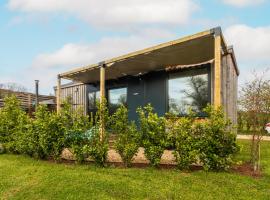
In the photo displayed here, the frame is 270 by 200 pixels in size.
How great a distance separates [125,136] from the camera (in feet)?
20.4

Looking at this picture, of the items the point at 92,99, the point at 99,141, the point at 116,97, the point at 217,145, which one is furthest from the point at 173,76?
the point at 217,145

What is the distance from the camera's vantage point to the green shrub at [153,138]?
19.1 feet

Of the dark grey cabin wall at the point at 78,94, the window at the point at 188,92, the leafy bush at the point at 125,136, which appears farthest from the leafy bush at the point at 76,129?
the dark grey cabin wall at the point at 78,94

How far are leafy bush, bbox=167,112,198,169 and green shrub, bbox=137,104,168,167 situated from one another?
16 centimetres

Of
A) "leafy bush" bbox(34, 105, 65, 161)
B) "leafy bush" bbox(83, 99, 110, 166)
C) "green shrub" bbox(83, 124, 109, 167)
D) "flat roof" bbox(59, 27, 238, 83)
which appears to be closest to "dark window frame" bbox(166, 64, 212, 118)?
"flat roof" bbox(59, 27, 238, 83)

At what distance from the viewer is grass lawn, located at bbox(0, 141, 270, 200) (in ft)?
14.5

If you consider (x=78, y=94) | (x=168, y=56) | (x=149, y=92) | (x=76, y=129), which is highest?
(x=168, y=56)

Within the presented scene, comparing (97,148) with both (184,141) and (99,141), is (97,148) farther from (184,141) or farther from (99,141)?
(184,141)

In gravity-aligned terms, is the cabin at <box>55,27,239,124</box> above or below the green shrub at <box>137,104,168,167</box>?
above

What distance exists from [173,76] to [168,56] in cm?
222

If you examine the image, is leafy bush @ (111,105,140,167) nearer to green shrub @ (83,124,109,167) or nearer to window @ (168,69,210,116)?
green shrub @ (83,124,109,167)

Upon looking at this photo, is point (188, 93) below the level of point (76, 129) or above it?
above

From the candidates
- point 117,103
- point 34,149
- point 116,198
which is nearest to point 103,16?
point 117,103

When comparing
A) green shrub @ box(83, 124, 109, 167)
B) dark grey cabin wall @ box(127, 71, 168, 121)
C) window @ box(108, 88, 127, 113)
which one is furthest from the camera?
window @ box(108, 88, 127, 113)
